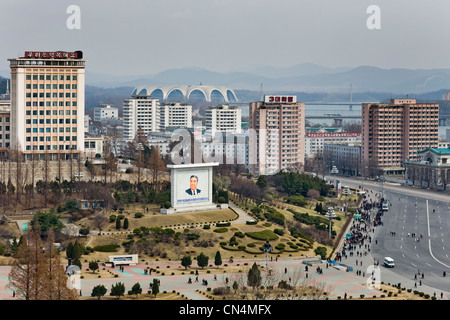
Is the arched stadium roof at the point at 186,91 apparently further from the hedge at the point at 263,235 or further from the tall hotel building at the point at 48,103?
the hedge at the point at 263,235

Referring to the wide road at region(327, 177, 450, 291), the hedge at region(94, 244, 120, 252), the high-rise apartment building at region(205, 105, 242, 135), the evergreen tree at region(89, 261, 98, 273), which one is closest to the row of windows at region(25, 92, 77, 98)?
the hedge at region(94, 244, 120, 252)

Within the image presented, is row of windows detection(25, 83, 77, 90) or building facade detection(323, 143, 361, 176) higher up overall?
row of windows detection(25, 83, 77, 90)

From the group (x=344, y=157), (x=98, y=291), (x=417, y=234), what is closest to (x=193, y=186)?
(x=417, y=234)

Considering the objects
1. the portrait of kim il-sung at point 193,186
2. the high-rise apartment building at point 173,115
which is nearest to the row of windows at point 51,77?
the portrait of kim il-sung at point 193,186

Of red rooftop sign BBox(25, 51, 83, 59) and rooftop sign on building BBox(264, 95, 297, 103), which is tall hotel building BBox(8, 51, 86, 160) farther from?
rooftop sign on building BBox(264, 95, 297, 103)

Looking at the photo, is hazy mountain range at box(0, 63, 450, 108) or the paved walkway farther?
hazy mountain range at box(0, 63, 450, 108)

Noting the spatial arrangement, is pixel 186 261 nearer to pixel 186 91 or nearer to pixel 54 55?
pixel 54 55
